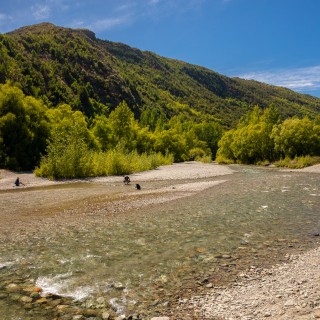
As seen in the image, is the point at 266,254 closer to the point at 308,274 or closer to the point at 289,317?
the point at 308,274

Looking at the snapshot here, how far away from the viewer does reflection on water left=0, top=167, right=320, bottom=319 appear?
9.13m

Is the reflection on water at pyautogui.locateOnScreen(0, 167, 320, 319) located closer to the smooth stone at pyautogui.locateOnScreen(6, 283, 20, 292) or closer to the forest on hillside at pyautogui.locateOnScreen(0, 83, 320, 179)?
the smooth stone at pyautogui.locateOnScreen(6, 283, 20, 292)

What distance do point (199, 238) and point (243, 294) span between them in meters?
5.67

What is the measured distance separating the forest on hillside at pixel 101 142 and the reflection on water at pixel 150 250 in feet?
95.5

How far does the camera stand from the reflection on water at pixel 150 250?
30.0 feet

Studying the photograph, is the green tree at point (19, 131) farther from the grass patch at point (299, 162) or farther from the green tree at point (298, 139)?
the green tree at point (298, 139)

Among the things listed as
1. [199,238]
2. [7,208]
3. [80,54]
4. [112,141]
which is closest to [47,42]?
[80,54]

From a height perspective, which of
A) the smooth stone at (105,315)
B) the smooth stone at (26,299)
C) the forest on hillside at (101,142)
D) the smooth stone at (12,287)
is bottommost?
the smooth stone at (105,315)

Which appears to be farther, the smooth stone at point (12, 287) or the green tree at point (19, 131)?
the green tree at point (19, 131)

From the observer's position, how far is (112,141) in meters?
77.8

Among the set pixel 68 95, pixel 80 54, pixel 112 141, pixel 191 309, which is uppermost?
pixel 80 54

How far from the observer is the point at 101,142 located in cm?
7550

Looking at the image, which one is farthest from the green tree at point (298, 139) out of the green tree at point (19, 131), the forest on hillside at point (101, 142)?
the green tree at point (19, 131)

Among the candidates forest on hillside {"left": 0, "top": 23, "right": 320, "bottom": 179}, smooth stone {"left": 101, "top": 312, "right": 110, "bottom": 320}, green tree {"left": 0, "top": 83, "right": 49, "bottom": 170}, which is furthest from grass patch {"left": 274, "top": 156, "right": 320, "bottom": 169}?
smooth stone {"left": 101, "top": 312, "right": 110, "bottom": 320}
